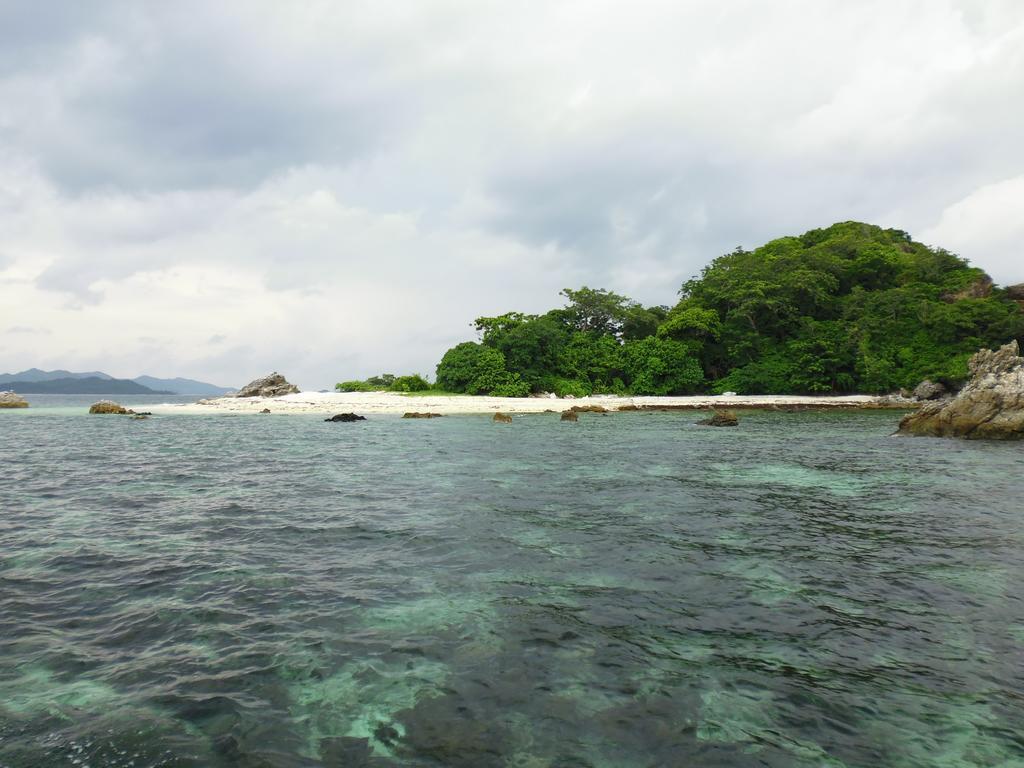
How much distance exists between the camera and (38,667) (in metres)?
5.16

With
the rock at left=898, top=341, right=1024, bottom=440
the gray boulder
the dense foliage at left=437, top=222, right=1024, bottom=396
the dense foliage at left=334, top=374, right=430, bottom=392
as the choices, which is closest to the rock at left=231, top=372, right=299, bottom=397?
the dense foliage at left=334, top=374, right=430, bottom=392

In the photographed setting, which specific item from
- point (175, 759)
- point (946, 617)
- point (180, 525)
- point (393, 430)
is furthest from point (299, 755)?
point (393, 430)

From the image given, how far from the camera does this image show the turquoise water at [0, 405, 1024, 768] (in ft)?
13.7

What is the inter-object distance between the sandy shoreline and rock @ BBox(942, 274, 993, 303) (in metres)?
15.2

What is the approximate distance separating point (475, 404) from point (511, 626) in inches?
1851

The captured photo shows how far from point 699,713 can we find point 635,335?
236 ft

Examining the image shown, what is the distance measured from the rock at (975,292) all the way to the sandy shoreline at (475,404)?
1524 cm

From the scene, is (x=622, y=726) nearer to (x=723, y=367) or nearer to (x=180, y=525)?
(x=180, y=525)

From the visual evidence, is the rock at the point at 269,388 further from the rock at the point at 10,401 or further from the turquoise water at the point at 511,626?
the turquoise water at the point at 511,626

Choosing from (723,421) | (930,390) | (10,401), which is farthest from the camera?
(10,401)

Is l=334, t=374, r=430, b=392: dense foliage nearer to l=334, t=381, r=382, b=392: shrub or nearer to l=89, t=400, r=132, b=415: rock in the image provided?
l=334, t=381, r=382, b=392: shrub

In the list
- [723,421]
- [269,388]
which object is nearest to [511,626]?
[723,421]

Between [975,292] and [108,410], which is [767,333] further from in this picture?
[108,410]

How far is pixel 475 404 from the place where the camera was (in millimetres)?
53031
